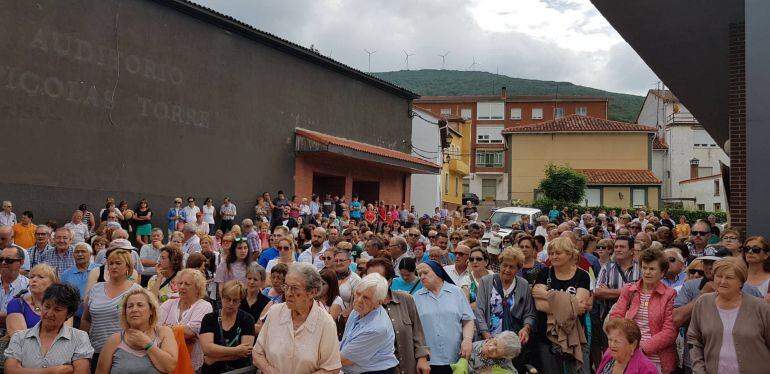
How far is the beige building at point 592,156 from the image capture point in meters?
52.9

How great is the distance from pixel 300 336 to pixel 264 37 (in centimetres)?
2089

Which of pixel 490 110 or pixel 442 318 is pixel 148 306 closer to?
pixel 442 318

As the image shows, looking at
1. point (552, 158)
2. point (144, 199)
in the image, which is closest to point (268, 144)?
point (144, 199)

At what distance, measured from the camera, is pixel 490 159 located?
7281 cm

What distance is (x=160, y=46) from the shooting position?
20438 millimetres

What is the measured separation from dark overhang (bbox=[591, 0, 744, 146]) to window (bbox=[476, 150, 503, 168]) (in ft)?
180

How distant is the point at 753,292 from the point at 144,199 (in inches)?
672

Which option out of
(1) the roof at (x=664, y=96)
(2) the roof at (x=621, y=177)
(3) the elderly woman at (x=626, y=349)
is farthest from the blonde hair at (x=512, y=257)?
(1) the roof at (x=664, y=96)

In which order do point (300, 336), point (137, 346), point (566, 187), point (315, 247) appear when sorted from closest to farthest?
point (300, 336), point (137, 346), point (315, 247), point (566, 187)

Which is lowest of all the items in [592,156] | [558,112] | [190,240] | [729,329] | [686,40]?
[729,329]

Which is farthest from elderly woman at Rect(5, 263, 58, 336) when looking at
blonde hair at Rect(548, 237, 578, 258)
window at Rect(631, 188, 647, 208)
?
window at Rect(631, 188, 647, 208)

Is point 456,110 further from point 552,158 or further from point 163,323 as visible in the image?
point 163,323

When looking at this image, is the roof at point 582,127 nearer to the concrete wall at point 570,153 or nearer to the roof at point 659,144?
the concrete wall at point 570,153

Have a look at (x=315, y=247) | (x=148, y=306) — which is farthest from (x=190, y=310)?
(x=315, y=247)
